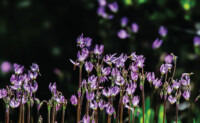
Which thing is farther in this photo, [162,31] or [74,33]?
[74,33]

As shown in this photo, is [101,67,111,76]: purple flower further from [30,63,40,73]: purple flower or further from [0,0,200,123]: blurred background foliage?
[0,0,200,123]: blurred background foliage

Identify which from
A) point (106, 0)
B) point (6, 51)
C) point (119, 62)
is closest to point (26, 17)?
point (6, 51)

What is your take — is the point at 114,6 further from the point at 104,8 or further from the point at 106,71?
the point at 106,71

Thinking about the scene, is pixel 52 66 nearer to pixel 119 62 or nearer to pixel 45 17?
pixel 45 17

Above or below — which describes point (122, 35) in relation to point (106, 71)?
above

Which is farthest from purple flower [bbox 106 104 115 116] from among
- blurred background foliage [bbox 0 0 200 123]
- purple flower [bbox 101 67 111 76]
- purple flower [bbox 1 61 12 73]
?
purple flower [bbox 1 61 12 73]

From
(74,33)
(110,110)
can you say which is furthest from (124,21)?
(110,110)

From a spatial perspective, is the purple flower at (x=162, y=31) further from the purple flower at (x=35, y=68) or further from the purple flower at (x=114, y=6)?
the purple flower at (x=35, y=68)
